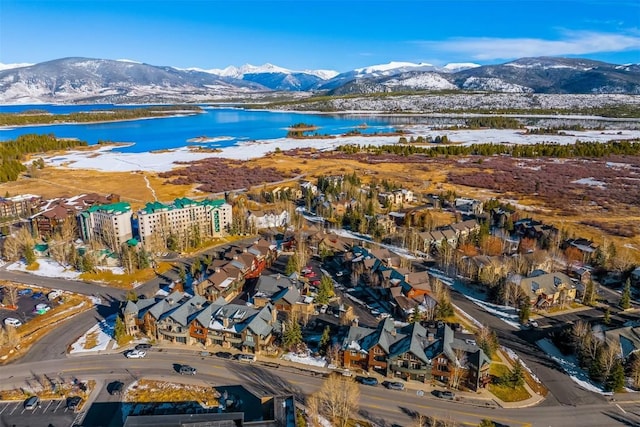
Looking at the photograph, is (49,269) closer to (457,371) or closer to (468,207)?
(457,371)

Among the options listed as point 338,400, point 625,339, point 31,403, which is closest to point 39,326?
point 31,403

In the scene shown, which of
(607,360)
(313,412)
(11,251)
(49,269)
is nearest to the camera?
(313,412)

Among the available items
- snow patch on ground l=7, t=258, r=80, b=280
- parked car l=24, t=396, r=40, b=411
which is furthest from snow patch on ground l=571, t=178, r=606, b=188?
parked car l=24, t=396, r=40, b=411

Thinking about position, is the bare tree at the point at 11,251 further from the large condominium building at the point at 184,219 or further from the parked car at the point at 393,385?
the parked car at the point at 393,385

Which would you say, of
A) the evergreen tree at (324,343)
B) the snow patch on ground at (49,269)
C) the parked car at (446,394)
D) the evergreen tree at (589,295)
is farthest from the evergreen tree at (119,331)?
the evergreen tree at (589,295)

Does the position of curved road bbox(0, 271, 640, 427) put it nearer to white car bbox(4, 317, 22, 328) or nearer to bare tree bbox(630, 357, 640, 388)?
bare tree bbox(630, 357, 640, 388)

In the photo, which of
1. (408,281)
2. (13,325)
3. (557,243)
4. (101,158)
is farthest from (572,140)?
(13,325)
